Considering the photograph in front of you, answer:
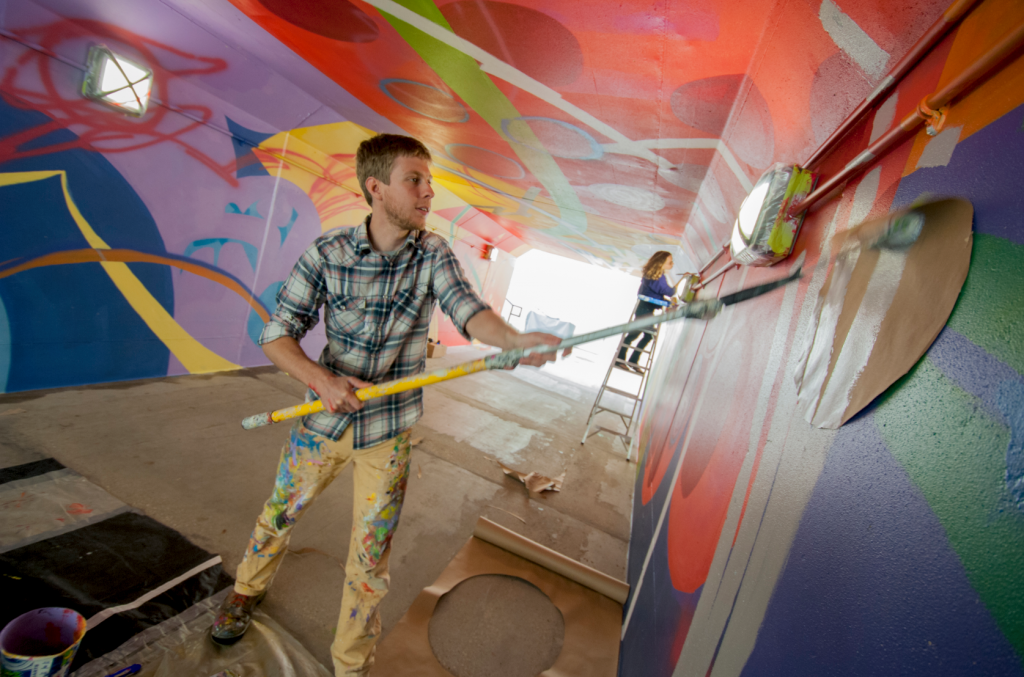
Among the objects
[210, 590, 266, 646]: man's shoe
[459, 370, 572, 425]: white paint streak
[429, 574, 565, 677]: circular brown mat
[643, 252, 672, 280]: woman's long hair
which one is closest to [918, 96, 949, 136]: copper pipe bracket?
[429, 574, 565, 677]: circular brown mat

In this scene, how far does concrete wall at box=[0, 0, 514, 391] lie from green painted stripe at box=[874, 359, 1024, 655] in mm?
4010

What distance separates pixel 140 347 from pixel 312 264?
3547mm

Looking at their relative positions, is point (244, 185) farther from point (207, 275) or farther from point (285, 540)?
point (285, 540)

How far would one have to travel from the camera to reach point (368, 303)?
1.61m

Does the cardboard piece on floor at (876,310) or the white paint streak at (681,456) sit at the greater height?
the cardboard piece on floor at (876,310)

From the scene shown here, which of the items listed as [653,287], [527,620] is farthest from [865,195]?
[653,287]

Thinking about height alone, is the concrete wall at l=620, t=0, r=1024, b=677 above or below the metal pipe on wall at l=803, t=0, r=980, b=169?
below

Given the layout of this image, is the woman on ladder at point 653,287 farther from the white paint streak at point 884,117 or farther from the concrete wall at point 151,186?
the concrete wall at point 151,186

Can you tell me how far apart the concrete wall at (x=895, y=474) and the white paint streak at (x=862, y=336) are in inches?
1.9

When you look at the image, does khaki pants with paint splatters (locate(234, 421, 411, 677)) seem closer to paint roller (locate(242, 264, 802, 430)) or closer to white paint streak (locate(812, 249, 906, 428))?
paint roller (locate(242, 264, 802, 430))

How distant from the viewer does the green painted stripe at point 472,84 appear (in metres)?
2.23

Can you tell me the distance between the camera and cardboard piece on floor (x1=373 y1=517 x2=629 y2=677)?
5.70 ft

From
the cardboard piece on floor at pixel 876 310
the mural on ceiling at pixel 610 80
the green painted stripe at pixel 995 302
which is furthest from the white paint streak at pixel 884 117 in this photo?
the green painted stripe at pixel 995 302

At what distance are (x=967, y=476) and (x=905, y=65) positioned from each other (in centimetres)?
84
